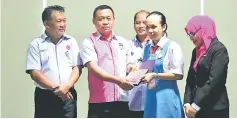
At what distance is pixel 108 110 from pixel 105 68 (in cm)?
33

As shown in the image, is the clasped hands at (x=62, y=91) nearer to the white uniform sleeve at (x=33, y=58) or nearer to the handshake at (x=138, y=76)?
the white uniform sleeve at (x=33, y=58)

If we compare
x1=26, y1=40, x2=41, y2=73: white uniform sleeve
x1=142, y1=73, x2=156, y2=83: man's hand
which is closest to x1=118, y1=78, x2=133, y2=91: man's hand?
x1=142, y1=73, x2=156, y2=83: man's hand

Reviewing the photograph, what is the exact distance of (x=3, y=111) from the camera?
4645mm

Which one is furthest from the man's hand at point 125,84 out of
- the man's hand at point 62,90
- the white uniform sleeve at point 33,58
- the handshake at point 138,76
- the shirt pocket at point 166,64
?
the white uniform sleeve at point 33,58

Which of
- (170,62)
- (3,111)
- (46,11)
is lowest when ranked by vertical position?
(3,111)

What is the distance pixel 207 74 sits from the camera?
3.24m

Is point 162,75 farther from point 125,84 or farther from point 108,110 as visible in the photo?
point 108,110

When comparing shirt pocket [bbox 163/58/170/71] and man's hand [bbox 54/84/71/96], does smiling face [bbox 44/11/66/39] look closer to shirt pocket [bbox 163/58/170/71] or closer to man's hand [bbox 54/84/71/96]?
man's hand [bbox 54/84/71/96]

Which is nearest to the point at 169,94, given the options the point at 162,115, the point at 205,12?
the point at 162,115

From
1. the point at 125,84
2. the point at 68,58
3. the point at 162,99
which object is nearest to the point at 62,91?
the point at 68,58

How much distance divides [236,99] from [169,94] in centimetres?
149

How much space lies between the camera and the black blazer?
317cm

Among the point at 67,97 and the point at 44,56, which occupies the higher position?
the point at 44,56

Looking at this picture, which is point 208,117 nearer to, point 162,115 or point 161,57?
point 162,115
